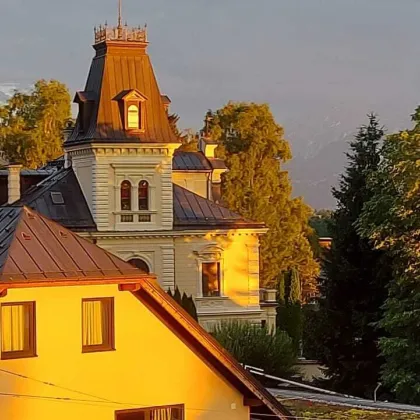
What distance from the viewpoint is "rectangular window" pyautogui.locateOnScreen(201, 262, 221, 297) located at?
137ft

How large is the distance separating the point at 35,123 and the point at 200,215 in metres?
28.3

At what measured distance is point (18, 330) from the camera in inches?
544

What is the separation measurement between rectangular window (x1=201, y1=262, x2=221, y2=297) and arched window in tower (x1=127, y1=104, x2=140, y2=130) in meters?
6.26

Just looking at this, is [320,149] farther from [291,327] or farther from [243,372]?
[243,372]

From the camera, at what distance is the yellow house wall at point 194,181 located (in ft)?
153

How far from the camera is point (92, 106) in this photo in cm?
4041

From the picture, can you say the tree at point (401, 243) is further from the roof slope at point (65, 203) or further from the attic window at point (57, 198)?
the attic window at point (57, 198)

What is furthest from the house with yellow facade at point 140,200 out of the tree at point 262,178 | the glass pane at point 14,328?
the glass pane at point 14,328

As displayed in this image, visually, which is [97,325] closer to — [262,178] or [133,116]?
[133,116]

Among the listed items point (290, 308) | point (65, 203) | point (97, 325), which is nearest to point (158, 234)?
point (65, 203)

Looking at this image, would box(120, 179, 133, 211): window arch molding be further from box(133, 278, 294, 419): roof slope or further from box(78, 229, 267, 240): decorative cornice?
box(133, 278, 294, 419): roof slope

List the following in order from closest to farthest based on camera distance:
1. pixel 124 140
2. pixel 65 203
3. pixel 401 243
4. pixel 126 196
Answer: pixel 401 243, pixel 124 140, pixel 126 196, pixel 65 203

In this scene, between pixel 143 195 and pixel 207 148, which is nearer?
pixel 143 195

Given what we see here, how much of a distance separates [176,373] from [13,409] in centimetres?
234
